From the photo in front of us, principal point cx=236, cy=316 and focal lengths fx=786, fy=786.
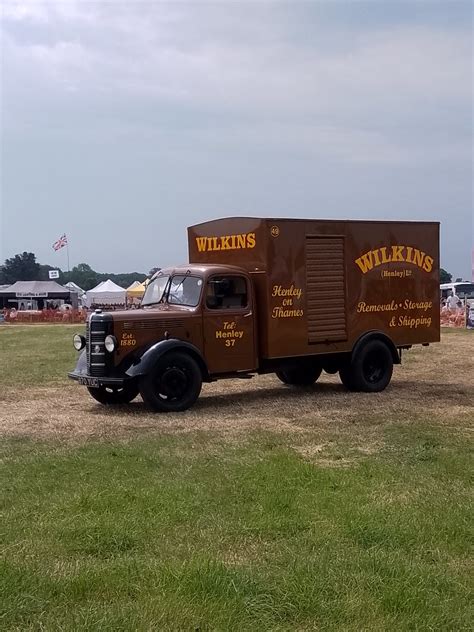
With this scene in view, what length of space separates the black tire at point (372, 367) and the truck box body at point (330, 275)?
0.81ft

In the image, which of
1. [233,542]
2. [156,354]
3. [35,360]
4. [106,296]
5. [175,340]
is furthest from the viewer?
[106,296]

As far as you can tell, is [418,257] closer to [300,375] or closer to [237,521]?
[300,375]

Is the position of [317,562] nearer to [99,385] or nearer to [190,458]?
[190,458]

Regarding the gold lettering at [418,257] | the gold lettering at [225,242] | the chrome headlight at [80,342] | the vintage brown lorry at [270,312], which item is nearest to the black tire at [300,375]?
the vintage brown lorry at [270,312]

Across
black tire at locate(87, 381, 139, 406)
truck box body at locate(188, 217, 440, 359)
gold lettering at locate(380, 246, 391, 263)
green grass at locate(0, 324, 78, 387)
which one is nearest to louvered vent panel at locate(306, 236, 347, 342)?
Answer: truck box body at locate(188, 217, 440, 359)

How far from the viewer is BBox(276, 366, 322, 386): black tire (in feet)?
45.0

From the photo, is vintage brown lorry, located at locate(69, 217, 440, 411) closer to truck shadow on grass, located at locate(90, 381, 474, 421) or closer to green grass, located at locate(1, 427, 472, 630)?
truck shadow on grass, located at locate(90, 381, 474, 421)

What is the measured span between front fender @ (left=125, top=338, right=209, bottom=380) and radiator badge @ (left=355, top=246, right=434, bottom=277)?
10.5ft

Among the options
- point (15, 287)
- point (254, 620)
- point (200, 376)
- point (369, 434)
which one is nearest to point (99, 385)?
point (200, 376)

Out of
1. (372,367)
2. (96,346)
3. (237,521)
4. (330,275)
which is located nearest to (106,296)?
(372,367)

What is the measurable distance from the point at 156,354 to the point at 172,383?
52 centimetres

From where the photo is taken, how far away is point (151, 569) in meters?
4.45

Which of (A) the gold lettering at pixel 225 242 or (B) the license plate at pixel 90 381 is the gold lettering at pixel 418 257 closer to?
(A) the gold lettering at pixel 225 242

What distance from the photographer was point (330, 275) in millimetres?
12117
